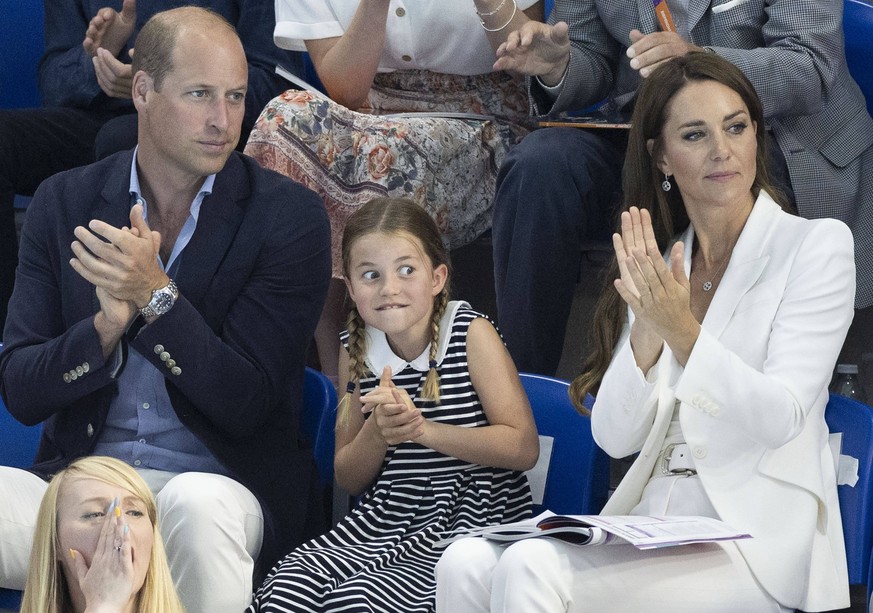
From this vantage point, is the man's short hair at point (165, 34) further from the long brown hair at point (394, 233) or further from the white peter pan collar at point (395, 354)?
the white peter pan collar at point (395, 354)

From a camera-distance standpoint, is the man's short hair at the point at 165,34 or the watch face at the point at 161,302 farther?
the man's short hair at the point at 165,34

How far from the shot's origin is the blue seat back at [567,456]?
265cm

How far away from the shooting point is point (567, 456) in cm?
270

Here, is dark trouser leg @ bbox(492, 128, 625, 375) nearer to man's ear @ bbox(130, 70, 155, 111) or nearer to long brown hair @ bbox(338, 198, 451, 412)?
long brown hair @ bbox(338, 198, 451, 412)

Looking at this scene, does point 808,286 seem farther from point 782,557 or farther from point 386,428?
point 386,428

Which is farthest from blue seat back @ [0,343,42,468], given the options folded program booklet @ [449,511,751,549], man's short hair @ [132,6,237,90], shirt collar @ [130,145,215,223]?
folded program booklet @ [449,511,751,549]

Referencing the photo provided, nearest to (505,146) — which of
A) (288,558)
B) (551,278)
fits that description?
(551,278)

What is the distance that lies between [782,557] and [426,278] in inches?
34.7

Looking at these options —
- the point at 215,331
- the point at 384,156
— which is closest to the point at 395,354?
the point at 215,331

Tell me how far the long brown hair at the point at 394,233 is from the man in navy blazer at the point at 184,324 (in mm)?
81

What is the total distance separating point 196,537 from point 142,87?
96 cm

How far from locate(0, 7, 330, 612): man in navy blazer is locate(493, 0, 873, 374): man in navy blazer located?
543mm

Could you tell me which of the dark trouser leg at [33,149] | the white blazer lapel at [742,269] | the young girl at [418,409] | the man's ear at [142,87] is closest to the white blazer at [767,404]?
the white blazer lapel at [742,269]

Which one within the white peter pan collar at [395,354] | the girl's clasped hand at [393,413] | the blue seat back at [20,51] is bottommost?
the girl's clasped hand at [393,413]
